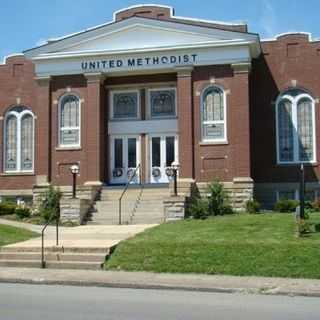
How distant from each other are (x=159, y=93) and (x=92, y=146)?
13.8ft

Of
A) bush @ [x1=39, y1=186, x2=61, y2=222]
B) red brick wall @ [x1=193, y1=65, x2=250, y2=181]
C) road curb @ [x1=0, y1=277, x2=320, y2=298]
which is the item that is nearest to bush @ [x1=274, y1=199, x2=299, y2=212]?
Result: red brick wall @ [x1=193, y1=65, x2=250, y2=181]

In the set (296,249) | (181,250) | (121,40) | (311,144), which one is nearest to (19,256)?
(181,250)

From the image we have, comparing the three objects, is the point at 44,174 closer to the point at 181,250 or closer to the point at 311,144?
the point at 311,144

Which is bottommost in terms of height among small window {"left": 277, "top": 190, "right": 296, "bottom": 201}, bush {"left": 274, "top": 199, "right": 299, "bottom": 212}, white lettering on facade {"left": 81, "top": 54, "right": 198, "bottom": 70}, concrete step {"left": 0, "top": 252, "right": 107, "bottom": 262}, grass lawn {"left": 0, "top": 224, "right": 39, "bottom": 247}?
concrete step {"left": 0, "top": 252, "right": 107, "bottom": 262}

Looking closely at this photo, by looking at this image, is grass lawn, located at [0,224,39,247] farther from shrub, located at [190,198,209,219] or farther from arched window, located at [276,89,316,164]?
arched window, located at [276,89,316,164]

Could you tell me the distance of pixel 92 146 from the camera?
30.3m

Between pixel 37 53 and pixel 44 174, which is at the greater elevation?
pixel 37 53

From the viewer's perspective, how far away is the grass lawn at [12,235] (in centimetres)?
2000

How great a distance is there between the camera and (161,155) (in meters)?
31.1

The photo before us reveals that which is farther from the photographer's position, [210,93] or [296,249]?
[210,93]

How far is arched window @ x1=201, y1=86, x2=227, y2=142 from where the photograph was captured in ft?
96.3

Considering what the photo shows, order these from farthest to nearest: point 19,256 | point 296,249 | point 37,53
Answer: point 37,53, point 19,256, point 296,249

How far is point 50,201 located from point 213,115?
27.0ft

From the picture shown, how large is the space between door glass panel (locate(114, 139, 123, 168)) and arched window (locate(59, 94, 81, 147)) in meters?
1.91
